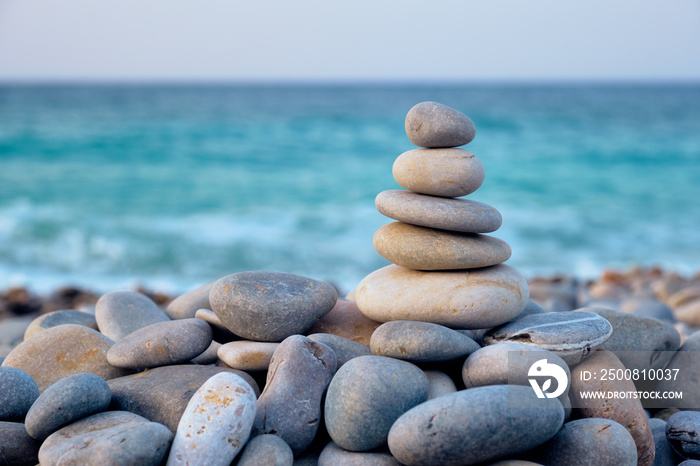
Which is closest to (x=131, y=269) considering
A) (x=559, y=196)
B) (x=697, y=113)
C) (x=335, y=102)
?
(x=559, y=196)

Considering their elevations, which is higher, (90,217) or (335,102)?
(335,102)

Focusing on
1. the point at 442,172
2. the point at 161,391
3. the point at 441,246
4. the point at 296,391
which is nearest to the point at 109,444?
the point at 161,391

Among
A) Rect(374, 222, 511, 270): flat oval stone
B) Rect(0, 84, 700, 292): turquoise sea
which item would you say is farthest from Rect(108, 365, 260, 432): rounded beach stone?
Rect(0, 84, 700, 292): turquoise sea

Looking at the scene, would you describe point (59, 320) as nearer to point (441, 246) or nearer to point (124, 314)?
point (124, 314)

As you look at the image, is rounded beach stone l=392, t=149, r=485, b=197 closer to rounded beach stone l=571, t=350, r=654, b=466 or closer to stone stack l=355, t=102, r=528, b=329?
stone stack l=355, t=102, r=528, b=329

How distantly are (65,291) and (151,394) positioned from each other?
610 cm

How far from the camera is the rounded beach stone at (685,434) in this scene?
2496 millimetres

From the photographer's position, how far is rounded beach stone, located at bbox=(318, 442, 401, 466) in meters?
2.13

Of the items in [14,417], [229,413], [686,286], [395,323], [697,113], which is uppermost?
[697,113]

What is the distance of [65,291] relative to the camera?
302 inches

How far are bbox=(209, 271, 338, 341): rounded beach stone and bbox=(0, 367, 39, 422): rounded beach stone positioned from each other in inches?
36.5

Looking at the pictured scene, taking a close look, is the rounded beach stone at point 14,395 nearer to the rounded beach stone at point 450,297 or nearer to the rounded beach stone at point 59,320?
→ the rounded beach stone at point 59,320

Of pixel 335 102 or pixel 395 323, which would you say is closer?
pixel 395 323

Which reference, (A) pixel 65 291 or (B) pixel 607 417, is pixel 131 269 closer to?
(A) pixel 65 291
